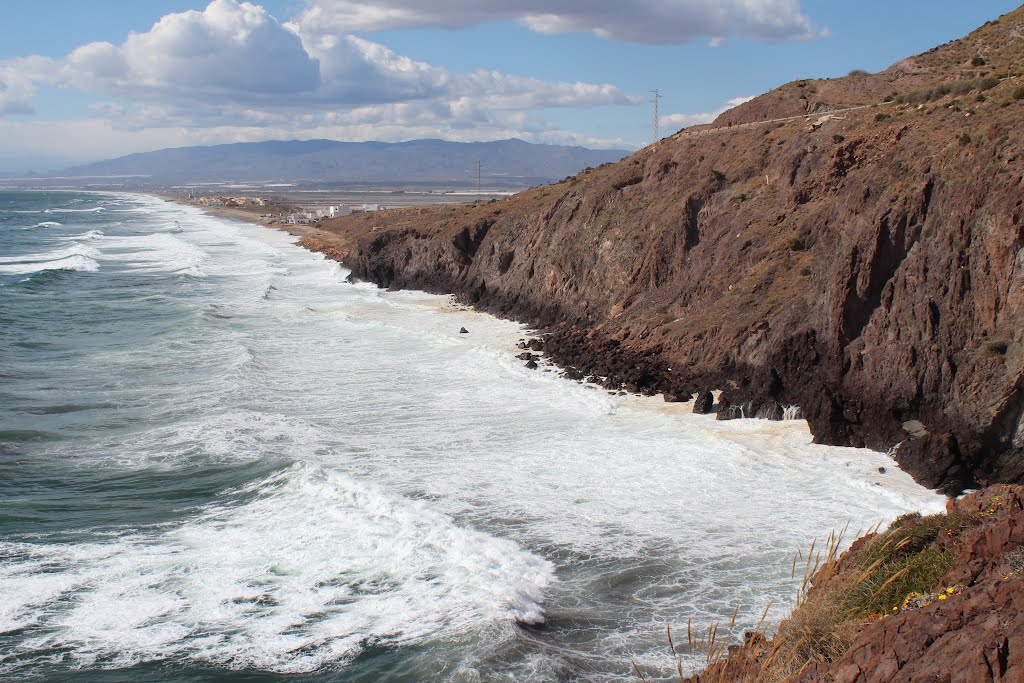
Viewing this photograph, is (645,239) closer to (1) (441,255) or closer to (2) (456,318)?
(2) (456,318)

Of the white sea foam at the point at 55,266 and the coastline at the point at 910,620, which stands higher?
the coastline at the point at 910,620

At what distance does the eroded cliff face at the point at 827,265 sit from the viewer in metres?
20.5

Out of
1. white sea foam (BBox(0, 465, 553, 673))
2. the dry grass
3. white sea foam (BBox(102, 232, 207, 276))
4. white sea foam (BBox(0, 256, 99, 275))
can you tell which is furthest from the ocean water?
white sea foam (BBox(102, 232, 207, 276))

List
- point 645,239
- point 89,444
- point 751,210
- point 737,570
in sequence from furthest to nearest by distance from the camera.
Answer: point 645,239 < point 751,210 < point 89,444 < point 737,570

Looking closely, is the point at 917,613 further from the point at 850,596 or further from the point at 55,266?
the point at 55,266

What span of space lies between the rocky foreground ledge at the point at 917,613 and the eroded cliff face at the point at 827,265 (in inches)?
396

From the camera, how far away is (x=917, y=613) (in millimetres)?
7070

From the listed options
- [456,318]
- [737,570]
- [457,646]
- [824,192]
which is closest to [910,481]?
[737,570]

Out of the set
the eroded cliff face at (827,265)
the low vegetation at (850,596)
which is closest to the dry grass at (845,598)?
the low vegetation at (850,596)

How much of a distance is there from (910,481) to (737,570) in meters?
6.55

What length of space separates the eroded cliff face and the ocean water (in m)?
1.96

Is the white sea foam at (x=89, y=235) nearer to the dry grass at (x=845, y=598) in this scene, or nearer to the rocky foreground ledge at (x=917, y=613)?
the dry grass at (x=845, y=598)

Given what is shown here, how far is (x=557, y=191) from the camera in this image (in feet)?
175

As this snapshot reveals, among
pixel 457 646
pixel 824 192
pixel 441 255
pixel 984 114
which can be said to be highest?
pixel 984 114
